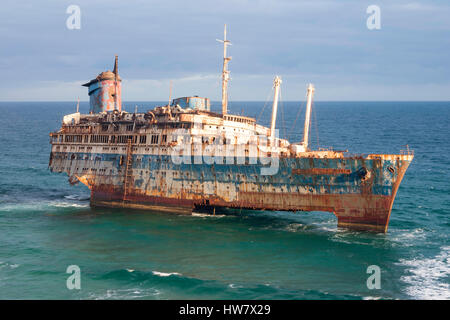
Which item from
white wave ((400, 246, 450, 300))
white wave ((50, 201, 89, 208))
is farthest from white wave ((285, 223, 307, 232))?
white wave ((50, 201, 89, 208))

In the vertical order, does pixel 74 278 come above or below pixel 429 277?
below

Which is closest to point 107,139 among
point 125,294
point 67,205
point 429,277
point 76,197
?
point 67,205

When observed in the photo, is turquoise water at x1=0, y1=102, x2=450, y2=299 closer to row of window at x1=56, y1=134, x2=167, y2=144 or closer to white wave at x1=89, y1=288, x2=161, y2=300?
white wave at x1=89, y1=288, x2=161, y2=300

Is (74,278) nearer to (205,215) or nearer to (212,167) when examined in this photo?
(212,167)

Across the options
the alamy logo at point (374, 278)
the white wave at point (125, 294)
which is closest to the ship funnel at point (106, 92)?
the white wave at point (125, 294)

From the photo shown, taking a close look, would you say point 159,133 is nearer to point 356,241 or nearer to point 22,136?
point 356,241

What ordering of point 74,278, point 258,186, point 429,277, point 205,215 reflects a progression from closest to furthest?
point 74,278 < point 429,277 < point 258,186 < point 205,215
